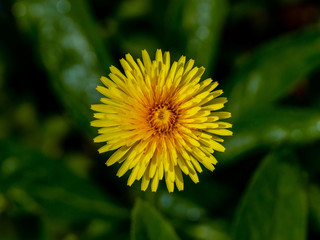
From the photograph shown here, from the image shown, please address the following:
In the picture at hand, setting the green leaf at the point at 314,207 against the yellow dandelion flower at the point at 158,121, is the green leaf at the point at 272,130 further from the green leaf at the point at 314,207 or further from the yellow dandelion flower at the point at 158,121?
the yellow dandelion flower at the point at 158,121

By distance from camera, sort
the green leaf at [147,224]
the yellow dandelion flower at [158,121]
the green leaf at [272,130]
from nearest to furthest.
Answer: the yellow dandelion flower at [158,121]
the green leaf at [147,224]
the green leaf at [272,130]

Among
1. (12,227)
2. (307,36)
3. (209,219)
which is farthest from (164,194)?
(307,36)

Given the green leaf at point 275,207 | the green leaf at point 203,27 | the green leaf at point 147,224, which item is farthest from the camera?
the green leaf at point 203,27

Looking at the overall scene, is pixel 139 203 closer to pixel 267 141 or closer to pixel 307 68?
pixel 267 141

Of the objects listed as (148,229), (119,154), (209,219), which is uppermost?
(209,219)

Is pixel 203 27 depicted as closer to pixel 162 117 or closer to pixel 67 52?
pixel 67 52

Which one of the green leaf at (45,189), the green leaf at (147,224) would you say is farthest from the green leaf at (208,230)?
the green leaf at (147,224)

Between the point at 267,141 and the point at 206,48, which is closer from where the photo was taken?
the point at 267,141
